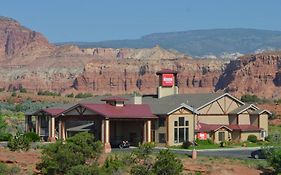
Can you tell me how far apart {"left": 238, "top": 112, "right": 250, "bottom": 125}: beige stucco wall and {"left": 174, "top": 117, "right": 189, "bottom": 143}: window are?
8.01 m

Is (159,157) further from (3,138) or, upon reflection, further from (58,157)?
(3,138)

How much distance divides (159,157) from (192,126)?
23515 mm

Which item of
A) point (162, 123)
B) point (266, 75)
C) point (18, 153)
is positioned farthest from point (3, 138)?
point (266, 75)

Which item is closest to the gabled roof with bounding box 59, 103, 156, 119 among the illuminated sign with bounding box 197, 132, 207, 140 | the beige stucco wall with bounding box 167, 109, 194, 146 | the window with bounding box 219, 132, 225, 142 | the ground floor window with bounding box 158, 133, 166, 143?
the beige stucco wall with bounding box 167, 109, 194, 146

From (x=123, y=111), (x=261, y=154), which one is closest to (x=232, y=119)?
(x=123, y=111)

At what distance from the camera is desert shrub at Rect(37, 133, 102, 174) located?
37062 millimetres

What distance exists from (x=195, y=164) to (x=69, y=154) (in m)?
9.34

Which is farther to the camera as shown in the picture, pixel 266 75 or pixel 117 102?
pixel 266 75

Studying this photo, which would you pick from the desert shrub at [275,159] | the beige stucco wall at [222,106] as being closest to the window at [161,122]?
the beige stucco wall at [222,106]

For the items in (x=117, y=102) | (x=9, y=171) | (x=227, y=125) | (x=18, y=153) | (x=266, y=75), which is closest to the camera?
(x=9, y=171)

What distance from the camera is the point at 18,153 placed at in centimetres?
4369

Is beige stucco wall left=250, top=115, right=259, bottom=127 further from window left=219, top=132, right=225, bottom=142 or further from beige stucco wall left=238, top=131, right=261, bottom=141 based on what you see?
window left=219, top=132, right=225, bottom=142

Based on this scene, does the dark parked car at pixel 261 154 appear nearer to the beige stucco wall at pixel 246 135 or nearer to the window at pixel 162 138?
the window at pixel 162 138

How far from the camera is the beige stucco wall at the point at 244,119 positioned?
6662 cm
